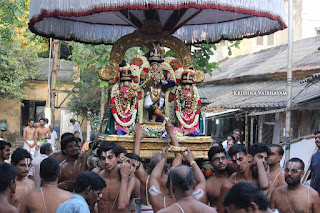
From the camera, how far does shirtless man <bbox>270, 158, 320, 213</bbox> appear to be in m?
5.27

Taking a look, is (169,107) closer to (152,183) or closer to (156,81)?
(156,81)

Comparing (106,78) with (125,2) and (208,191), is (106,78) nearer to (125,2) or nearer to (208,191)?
(125,2)

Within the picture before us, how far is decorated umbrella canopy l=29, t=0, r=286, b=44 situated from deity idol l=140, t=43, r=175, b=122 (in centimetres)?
56

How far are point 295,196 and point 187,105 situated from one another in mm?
2816

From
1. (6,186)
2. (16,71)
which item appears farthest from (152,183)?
(16,71)

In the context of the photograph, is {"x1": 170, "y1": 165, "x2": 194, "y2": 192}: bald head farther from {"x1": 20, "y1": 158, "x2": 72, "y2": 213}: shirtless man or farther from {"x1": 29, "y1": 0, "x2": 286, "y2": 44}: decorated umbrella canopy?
{"x1": 29, "y1": 0, "x2": 286, "y2": 44}: decorated umbrella canopy

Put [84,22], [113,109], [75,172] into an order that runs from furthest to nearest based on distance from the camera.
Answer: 1. [84,22]
2. [113,109]
3. [75,172]

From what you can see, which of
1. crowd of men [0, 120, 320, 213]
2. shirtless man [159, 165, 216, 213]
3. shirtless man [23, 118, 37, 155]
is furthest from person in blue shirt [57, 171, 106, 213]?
shirtless man [23, 118, 37, 155]

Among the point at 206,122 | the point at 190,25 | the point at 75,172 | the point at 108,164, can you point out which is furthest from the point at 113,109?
the point at 206,122

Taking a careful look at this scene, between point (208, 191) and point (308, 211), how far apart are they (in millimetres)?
1268

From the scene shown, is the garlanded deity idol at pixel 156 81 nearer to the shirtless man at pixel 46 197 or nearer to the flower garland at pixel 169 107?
the flower garland at pixel 169 107

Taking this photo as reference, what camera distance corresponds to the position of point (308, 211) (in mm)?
5277

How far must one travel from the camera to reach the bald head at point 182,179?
3.86 metres

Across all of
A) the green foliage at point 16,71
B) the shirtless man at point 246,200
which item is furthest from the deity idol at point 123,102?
the green foliage at point 16,71
